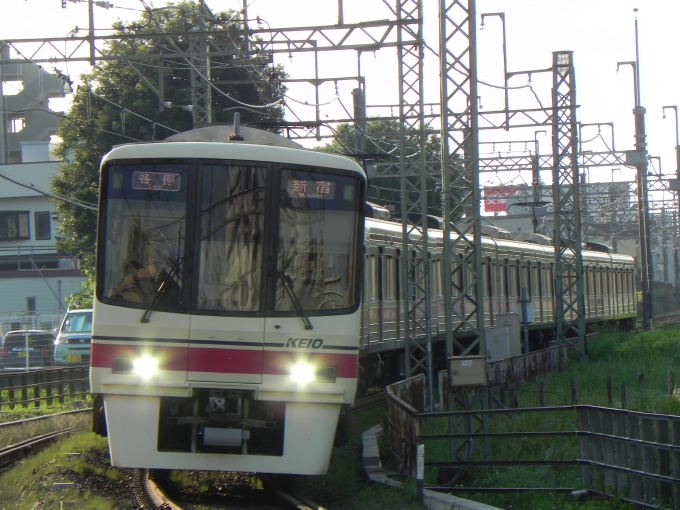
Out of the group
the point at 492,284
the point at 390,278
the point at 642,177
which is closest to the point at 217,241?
the point at 390,278

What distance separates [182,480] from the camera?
34.2 ft

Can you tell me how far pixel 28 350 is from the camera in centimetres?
2756

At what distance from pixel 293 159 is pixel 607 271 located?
29.5 meters

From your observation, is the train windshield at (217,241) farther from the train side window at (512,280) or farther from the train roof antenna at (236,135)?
the train side window at (512,280)

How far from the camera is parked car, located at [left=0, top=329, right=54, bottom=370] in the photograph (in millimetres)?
27948

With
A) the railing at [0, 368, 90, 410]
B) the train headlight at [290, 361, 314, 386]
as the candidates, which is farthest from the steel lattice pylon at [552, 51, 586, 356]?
the train headlight at [290, 361, 314, 386]

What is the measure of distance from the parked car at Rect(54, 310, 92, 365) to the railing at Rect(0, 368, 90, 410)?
14.5 ft

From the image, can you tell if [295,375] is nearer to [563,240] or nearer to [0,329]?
[563,240]

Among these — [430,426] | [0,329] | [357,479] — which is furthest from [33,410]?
[0,329]

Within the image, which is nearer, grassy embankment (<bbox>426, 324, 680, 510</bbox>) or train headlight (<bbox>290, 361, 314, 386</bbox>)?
train headlight (<bbox>290, 361, 314, 386</bbox>)

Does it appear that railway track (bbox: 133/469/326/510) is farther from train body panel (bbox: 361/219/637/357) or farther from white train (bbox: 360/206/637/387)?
white train (bbox: 360/206/637/387)

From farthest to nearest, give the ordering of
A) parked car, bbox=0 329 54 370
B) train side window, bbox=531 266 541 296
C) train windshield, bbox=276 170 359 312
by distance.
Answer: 1. train side window, bbox=531 266 541 296
2. parked car, bbox=0 329 54 370
3. train windshield, bbox=276 170 359 312

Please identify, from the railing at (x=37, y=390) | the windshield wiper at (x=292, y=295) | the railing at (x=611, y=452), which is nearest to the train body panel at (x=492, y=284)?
the railing at (x=611, y=452)

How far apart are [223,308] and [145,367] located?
2.74ft
